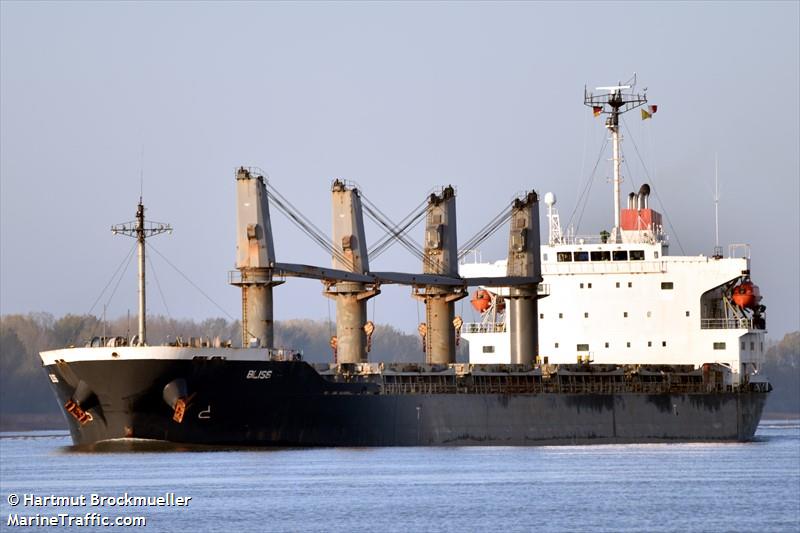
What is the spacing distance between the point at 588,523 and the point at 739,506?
4.68 metres

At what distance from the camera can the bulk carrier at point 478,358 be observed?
50.3 metres

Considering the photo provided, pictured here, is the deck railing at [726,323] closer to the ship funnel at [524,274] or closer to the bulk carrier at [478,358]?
the bulk carrier at [478,358]

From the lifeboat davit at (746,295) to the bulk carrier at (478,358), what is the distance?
0.17ft

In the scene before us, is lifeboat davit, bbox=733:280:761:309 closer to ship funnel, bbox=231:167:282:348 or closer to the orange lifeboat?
the orange lifeboat

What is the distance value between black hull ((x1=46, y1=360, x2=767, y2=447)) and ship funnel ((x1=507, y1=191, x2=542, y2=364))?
377 cm

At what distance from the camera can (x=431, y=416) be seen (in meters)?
56.8

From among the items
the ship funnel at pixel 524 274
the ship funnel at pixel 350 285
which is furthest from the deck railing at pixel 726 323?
the ship funnel at pixel 350 285

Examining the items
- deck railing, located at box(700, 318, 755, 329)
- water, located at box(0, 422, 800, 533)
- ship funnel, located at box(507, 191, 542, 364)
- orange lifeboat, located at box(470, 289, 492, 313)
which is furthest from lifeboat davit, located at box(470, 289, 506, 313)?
water, located at box(0, 422, 800, 533)

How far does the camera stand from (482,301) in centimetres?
6769

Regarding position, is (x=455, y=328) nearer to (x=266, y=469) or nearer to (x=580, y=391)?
(x=580, y=391)

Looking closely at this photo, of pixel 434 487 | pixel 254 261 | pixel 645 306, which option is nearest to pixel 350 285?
pixel 254 261

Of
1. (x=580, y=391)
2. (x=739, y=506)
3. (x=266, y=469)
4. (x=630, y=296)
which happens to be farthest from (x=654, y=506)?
(x=630, y=296)

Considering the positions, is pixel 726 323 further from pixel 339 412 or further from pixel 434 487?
pixel 434 487

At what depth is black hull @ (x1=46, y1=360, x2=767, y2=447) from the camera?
4956 cm
